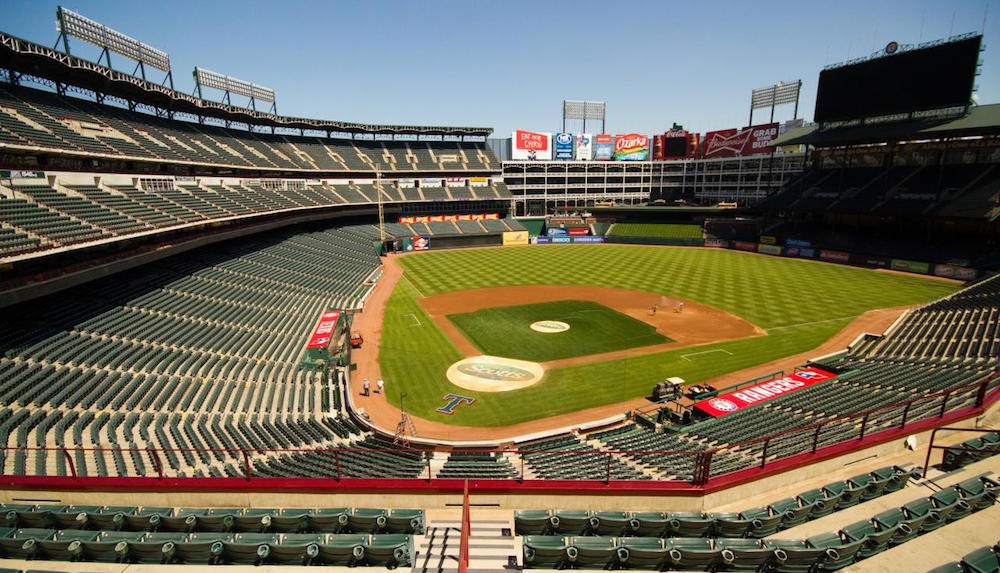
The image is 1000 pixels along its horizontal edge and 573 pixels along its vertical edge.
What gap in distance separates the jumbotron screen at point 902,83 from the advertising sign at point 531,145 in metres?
57.2

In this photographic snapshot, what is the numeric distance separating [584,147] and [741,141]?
35784 millimetres

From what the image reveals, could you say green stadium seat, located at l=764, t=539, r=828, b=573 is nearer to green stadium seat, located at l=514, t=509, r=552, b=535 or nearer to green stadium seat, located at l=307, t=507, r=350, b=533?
green stadium seat, located at l=514, t=509, r=552, b=535

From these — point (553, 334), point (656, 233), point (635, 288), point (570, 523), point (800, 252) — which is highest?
point (570, 523)

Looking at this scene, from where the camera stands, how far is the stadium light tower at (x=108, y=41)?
1619 inches

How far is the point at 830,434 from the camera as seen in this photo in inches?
591

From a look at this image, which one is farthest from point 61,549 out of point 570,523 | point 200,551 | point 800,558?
point 800,558

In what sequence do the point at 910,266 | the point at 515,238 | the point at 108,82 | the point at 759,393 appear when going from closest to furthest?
the point at 759,393 → the point at 108,82 → the point at 910,266 → the point at 515,238

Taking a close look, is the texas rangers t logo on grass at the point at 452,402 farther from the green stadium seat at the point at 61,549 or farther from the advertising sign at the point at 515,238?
the advertising sign at the point at 515,238

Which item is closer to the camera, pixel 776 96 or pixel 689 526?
pixel 689 526

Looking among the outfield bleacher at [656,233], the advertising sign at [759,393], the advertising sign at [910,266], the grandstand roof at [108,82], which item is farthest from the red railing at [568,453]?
the outfield bleacher at [656,233]

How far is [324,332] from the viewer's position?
102 feet

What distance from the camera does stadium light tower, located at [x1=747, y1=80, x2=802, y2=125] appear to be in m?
98.4

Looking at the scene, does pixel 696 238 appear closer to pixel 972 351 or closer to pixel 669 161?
pixel 669 161

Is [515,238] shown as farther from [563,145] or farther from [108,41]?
[108,41]
